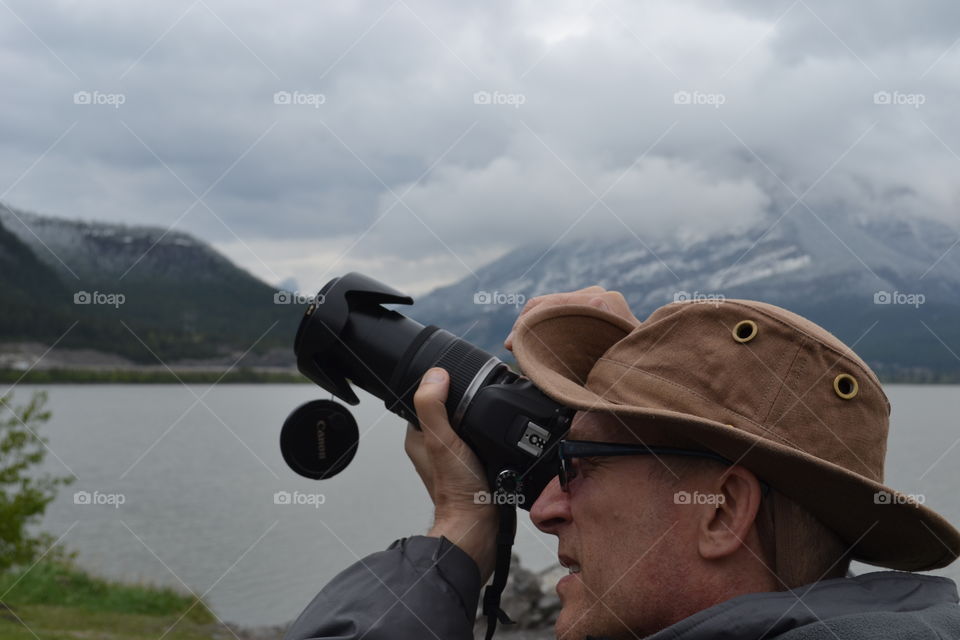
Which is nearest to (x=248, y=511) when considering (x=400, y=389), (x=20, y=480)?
(x=20, y=480)

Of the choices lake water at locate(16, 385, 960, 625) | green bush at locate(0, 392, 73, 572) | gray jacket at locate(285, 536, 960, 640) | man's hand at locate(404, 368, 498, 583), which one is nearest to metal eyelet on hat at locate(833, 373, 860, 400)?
gray jacket at locate(285, 536, 960, 640)

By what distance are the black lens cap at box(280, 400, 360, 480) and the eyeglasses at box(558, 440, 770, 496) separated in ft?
2.88

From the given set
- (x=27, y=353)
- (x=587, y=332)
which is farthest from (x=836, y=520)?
(x=27, y=353)

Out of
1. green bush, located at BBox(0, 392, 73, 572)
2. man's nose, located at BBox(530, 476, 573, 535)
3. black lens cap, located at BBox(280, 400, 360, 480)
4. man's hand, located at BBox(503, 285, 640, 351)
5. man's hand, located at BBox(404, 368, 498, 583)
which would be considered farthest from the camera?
green bush, located at BBox(0, 392, 73, 572)

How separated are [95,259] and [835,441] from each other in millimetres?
159318

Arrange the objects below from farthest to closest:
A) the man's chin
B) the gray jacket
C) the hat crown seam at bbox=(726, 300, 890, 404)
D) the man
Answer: the man's chin
the hat crown seam at bbox=(726, 300, 890, 404)
the man
the gray jacket

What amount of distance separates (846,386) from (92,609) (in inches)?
493

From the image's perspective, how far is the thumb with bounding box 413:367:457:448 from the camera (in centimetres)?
213

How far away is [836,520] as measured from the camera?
1.63m

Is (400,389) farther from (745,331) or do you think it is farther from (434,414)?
(745,331)

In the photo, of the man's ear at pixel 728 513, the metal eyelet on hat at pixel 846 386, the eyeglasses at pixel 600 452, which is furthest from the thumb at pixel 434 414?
the metal eyelet on hat at pixel 846 386

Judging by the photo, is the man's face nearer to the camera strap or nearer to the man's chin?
the man's chin

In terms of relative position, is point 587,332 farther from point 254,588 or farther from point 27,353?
point 27,353

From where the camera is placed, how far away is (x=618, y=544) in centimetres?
172
